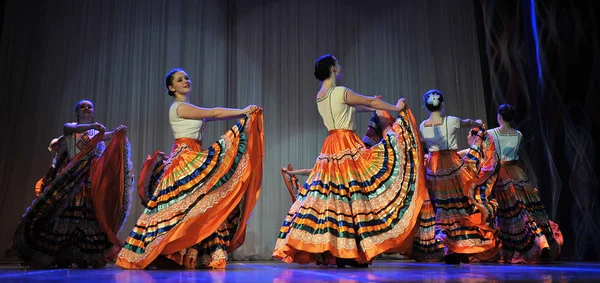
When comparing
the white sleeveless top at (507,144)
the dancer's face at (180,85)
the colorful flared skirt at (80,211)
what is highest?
the dancer's face at (180,85)

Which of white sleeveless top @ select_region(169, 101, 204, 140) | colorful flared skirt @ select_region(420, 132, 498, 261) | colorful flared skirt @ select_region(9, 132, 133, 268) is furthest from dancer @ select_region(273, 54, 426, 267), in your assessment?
colorful flared skirt @ select_region(9, 132, 133, 268)

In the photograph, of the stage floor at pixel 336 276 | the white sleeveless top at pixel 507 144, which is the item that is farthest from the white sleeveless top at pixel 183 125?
the white sleeveless top at pixel 507 144

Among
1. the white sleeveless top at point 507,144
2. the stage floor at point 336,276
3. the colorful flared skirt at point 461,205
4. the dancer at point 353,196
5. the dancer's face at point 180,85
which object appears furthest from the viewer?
the white sleeveless top at point 507,144

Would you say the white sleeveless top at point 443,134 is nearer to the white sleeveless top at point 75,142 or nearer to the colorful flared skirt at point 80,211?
the colorful flared skirt at point 80,211

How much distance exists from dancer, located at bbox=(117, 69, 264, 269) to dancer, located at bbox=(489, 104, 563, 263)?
7.37ft

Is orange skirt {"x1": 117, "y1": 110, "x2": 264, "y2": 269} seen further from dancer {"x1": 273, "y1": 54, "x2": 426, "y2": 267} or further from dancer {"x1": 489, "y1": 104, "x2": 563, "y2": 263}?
dancer {"x1": 489, "y1": 104, "x2": 563, "y2": 263}

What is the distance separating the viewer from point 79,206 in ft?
14.6

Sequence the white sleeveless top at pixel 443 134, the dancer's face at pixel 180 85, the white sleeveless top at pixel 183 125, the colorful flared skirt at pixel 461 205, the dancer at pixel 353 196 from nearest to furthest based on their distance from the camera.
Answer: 1. the dancer at pixel 353 196
2. the white sleeveless top at pixel 183 125
3. the dancer's face at pixel 180 85
4. the colorful flared skirt at pixel 461 205
5. the white sleeveless top at pixel 443 134

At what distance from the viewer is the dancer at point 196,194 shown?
353 cm

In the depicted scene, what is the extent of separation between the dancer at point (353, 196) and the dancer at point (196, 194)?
15.8 inches

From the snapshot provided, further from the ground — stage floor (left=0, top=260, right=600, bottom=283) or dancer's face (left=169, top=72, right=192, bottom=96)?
dancer's face (left=169, top=72, right=192, bottom=96)

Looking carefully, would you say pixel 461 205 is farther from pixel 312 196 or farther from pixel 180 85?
pixel 180 85

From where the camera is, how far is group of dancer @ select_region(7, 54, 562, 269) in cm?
355

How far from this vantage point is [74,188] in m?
4.43
